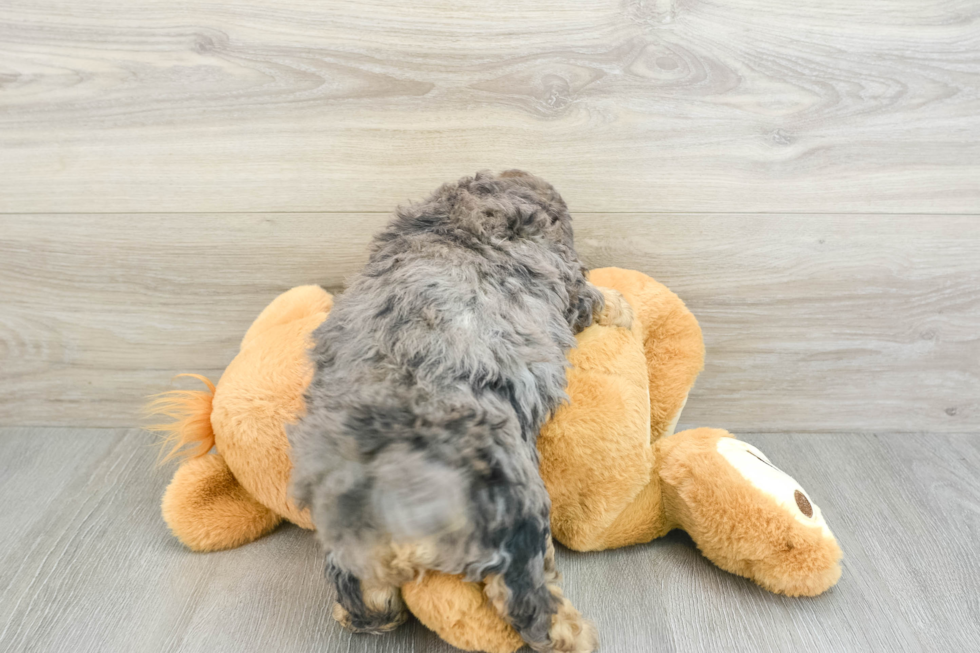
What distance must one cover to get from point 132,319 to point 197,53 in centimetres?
47

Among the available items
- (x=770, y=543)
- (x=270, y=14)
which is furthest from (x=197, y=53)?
(x=770, y=543)

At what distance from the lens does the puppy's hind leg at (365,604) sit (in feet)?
2.21

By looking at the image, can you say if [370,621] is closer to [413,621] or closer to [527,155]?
[413,621]

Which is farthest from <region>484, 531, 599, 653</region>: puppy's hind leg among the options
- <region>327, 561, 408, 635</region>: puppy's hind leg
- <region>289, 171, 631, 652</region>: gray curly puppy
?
<region>327, 561, 408, 635</region>: puppy's hind leg

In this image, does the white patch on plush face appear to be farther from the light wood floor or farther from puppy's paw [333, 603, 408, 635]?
puppy's paw [333, 603, 408, 635]

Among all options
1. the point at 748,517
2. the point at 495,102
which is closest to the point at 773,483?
the point at 748,517

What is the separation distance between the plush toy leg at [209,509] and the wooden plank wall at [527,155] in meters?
0.29

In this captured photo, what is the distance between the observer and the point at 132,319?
111 cm

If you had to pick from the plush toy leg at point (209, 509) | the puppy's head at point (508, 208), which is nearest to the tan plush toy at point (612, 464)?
the plush toy leg at point (209, 509)

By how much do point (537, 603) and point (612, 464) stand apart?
220 mm

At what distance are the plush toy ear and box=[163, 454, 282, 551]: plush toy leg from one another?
0.35 m

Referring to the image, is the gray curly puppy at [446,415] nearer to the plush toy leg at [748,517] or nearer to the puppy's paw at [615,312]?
the puppy's paw at [615,312]

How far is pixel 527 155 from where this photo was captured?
3.27ft

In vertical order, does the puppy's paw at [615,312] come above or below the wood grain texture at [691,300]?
above
